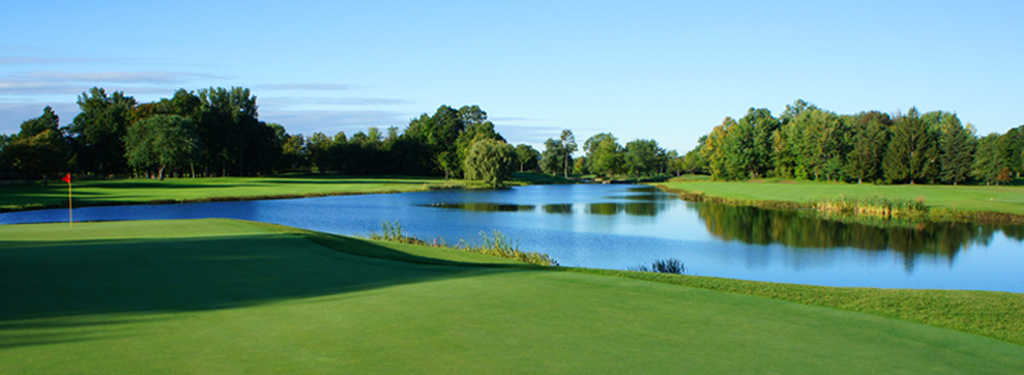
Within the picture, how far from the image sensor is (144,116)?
253 ft

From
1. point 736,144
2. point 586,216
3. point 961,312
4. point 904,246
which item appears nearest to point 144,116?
point 586,216

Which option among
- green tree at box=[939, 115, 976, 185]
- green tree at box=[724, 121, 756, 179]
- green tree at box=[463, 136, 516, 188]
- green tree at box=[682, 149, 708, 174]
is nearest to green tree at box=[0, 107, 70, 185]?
green tree at box=[463, 136, 516, 188]

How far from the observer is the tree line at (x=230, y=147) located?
212 ft

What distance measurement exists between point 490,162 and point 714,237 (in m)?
49.8

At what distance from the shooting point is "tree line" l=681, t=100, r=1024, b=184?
187 feet

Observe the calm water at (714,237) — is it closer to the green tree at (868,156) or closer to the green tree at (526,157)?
the green tree at (868,156)

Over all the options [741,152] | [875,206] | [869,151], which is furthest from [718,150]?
[875,206]

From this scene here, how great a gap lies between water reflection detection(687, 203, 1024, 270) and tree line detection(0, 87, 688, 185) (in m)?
45.8

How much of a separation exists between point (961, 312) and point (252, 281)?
9.22 metres

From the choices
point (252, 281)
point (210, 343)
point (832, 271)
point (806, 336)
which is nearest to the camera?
point (210, 343)

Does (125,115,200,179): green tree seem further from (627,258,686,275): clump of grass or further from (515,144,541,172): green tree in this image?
(515,144,541,172): green tree

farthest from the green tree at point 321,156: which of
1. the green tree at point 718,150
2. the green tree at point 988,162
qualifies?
the green tree at point 988,162

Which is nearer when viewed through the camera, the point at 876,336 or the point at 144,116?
the point at 876,336

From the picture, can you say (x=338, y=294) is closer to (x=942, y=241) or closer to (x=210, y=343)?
(x=210, y=343)
